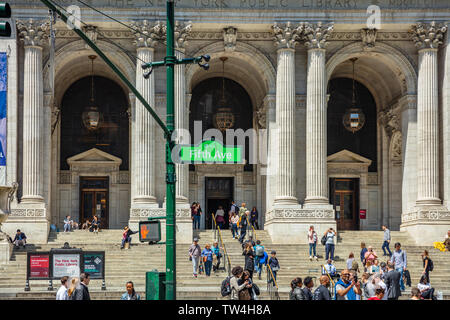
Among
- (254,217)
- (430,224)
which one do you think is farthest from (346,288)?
(254,217)

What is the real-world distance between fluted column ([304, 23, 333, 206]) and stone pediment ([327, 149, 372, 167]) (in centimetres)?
682

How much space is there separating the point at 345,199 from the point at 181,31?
1452 centimetres

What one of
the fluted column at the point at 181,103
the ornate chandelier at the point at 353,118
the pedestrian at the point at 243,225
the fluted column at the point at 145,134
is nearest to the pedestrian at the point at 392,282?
the pedestrian at the point at 243,225

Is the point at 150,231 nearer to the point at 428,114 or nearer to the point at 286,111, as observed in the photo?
the point at 286,111

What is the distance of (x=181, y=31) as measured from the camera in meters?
43.7

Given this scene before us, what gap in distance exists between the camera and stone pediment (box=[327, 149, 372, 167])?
50750mm

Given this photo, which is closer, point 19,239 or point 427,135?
point 19,239

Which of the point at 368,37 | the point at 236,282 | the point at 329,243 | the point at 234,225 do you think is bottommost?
the point at 236,282

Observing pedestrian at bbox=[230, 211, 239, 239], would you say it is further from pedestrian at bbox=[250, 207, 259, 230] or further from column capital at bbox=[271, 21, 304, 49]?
column capital at bbox=[271, 21, 304, 49]

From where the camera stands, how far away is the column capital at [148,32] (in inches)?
1713

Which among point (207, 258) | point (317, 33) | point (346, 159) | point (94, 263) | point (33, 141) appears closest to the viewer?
point (94, 263)

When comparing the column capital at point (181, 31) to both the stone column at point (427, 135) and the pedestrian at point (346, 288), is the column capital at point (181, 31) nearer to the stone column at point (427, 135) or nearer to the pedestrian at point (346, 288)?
the stone column at point (427, 135)
